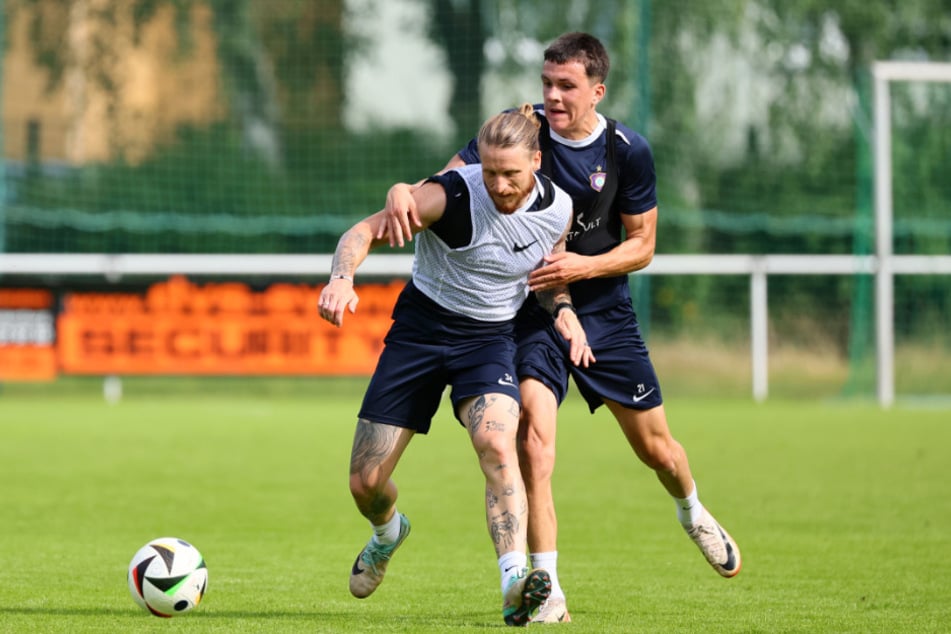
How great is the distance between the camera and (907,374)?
73.0 ft

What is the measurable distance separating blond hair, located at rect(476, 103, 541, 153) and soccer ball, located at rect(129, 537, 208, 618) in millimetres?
1968

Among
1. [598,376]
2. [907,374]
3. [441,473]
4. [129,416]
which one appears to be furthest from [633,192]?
[907,374]

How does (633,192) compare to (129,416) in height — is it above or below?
above

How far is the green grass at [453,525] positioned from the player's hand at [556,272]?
4.35 feet

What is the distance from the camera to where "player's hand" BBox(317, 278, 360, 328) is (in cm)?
569

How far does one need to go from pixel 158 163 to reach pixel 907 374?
11.2 meters

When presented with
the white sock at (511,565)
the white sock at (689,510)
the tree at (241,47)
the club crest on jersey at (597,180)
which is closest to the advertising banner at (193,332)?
the tree at (241,47)

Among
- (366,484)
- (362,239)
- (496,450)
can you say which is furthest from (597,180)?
(366,484)

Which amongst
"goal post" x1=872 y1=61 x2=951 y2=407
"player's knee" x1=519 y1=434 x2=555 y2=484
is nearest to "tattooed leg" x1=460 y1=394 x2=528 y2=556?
"player's knee" x1=519 y1=434 x2=555 y2=484

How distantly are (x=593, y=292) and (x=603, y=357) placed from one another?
30 cm

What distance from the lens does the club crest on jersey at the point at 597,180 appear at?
6.78 meters

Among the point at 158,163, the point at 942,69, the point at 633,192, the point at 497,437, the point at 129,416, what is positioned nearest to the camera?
the point at 497,437

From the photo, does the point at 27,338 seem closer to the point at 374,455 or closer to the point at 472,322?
the point at 374,455

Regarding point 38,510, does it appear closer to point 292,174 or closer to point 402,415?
point 402,415
